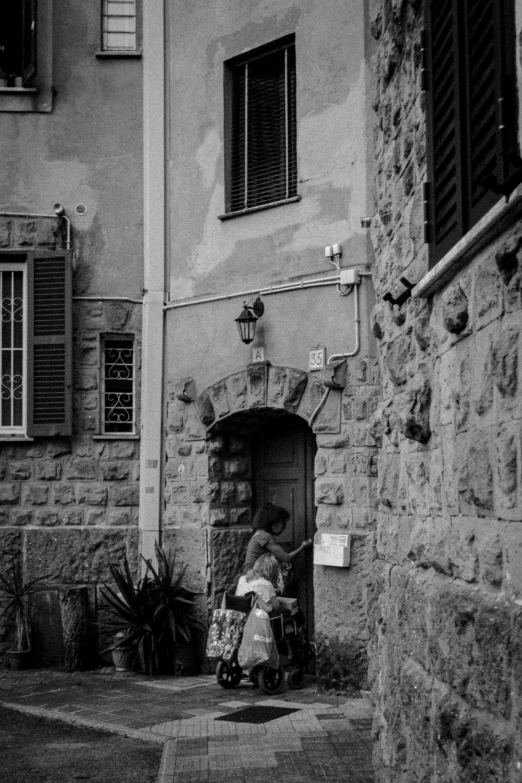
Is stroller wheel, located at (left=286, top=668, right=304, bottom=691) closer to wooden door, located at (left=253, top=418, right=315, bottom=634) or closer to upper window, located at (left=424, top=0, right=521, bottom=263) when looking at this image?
wooden door, located at (left=253, top=418, right=315, bottom=634)

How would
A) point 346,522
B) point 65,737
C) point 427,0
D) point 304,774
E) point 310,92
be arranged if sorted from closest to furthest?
point 427,0, point 304,774, point 65,737, point 346,522, point 310,92

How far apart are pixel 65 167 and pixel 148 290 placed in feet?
5.58

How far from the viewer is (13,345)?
11.2 metres

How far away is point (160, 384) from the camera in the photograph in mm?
10781

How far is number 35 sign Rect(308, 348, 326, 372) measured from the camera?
9.37 metres

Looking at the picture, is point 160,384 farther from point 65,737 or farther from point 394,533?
point 394,533

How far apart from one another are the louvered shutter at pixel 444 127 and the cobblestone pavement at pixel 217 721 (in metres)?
3.66

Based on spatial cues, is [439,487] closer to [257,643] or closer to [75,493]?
[257,643]

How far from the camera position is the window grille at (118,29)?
1134 centimetres

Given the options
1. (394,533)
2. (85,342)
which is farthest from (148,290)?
(394,533)

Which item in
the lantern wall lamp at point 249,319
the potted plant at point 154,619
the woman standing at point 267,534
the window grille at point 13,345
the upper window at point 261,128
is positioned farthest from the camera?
the window grille at point 13,345

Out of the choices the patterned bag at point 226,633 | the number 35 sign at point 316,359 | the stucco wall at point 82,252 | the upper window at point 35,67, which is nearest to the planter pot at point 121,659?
the stucco wall at point 82,252

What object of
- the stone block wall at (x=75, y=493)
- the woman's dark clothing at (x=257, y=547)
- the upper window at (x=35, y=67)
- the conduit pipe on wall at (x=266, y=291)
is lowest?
the woman's dark clothing at (x=257, y=547)

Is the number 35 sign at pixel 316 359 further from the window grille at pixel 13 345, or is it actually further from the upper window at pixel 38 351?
the window grille at pixel 13 345
